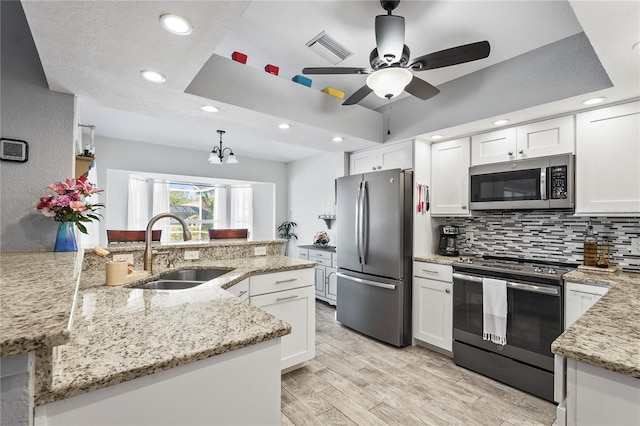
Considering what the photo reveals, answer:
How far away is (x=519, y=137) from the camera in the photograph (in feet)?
8.58

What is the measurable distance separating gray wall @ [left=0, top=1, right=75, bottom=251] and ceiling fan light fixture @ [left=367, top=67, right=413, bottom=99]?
6.82ft

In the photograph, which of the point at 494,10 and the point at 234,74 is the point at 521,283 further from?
the point at 234,74

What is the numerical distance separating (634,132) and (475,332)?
6.06 ft

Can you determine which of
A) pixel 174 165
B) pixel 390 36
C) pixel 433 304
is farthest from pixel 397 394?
pixel 174 165

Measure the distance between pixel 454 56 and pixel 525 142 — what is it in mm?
1293

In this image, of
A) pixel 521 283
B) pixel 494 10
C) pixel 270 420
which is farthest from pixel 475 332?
pixel 494 10

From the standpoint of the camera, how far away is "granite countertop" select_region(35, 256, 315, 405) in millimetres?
727

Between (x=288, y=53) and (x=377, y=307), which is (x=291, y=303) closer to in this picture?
(x=377, y=307)

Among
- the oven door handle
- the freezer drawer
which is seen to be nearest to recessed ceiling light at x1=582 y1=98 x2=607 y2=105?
the oven door handle

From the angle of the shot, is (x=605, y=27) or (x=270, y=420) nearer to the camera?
(x=270, y=420)

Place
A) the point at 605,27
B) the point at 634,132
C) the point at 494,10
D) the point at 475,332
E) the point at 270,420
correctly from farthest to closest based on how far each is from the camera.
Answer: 1. the point at 475,332
2. the point at 634,132
3. the point at 494,10
4. the point at 605,27
5. the point at 270,420

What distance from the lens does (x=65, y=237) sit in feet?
6.20

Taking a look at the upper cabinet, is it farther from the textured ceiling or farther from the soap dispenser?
the soap dispenser

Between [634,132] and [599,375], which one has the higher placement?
[634,132]
